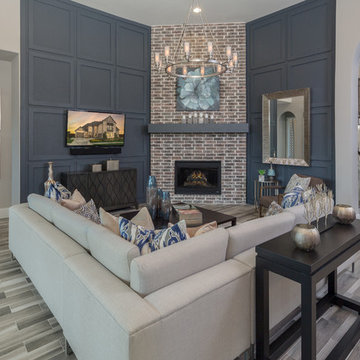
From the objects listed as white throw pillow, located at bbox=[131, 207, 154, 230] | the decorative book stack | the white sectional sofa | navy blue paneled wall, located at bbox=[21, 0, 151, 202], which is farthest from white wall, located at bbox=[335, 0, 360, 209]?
white throw pillow, located at bbox=[131, 207, 154, 230]

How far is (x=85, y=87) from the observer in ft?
18.5

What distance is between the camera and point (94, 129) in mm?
5727

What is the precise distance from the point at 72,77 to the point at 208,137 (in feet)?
9.72

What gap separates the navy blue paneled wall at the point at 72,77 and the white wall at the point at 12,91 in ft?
0.31

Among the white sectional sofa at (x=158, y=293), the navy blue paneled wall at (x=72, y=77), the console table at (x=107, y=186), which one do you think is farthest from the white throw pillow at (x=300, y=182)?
the navy blue paneled wall at (x=72, y=77)

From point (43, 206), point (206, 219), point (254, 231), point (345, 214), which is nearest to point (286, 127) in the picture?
point (206, 219)

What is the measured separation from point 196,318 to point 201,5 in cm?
566

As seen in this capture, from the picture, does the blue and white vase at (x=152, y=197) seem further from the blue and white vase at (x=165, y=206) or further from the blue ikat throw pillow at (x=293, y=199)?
the blue ikat throw pillow at (x=293, y=199)

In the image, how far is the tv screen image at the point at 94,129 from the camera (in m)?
5.46

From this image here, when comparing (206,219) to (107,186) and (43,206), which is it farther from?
(107,186)

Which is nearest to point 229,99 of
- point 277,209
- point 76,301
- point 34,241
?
point 277,209

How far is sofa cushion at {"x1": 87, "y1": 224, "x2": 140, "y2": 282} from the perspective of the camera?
153 cm

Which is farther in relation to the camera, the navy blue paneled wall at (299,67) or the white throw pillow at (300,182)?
the navy blue paneled wall at (299,67)

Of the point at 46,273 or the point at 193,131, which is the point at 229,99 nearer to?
the point at 193,131
